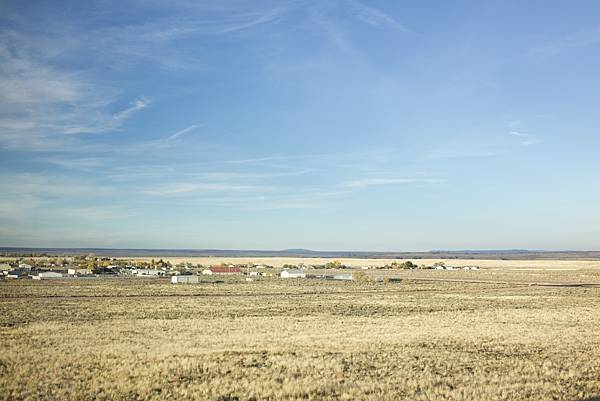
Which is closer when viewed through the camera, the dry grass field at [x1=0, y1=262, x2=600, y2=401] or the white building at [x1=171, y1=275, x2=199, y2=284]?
the dry grass field at [x1=0, y1=262, x2=600, y2=401]

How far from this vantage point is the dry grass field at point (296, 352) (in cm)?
1586

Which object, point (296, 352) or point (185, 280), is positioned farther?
point (185, 280)

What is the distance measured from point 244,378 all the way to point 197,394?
2.32 meters

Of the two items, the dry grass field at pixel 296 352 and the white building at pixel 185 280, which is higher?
the dry grass field at pixel 296 352

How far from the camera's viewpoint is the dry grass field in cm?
1586

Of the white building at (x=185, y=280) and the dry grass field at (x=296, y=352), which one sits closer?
the dry grass field at (x=296, y=352)

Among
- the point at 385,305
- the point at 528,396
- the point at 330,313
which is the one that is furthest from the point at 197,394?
the point at 385,305

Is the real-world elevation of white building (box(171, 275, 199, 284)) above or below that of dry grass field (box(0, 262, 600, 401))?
below

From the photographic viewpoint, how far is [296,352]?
22.1m

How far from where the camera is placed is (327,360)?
2036cm

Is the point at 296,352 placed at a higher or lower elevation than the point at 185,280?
higher

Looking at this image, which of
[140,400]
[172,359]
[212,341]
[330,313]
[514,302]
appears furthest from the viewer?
[514,302]

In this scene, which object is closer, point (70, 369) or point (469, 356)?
point (70, 369)

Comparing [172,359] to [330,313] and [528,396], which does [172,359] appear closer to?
[528,396]
